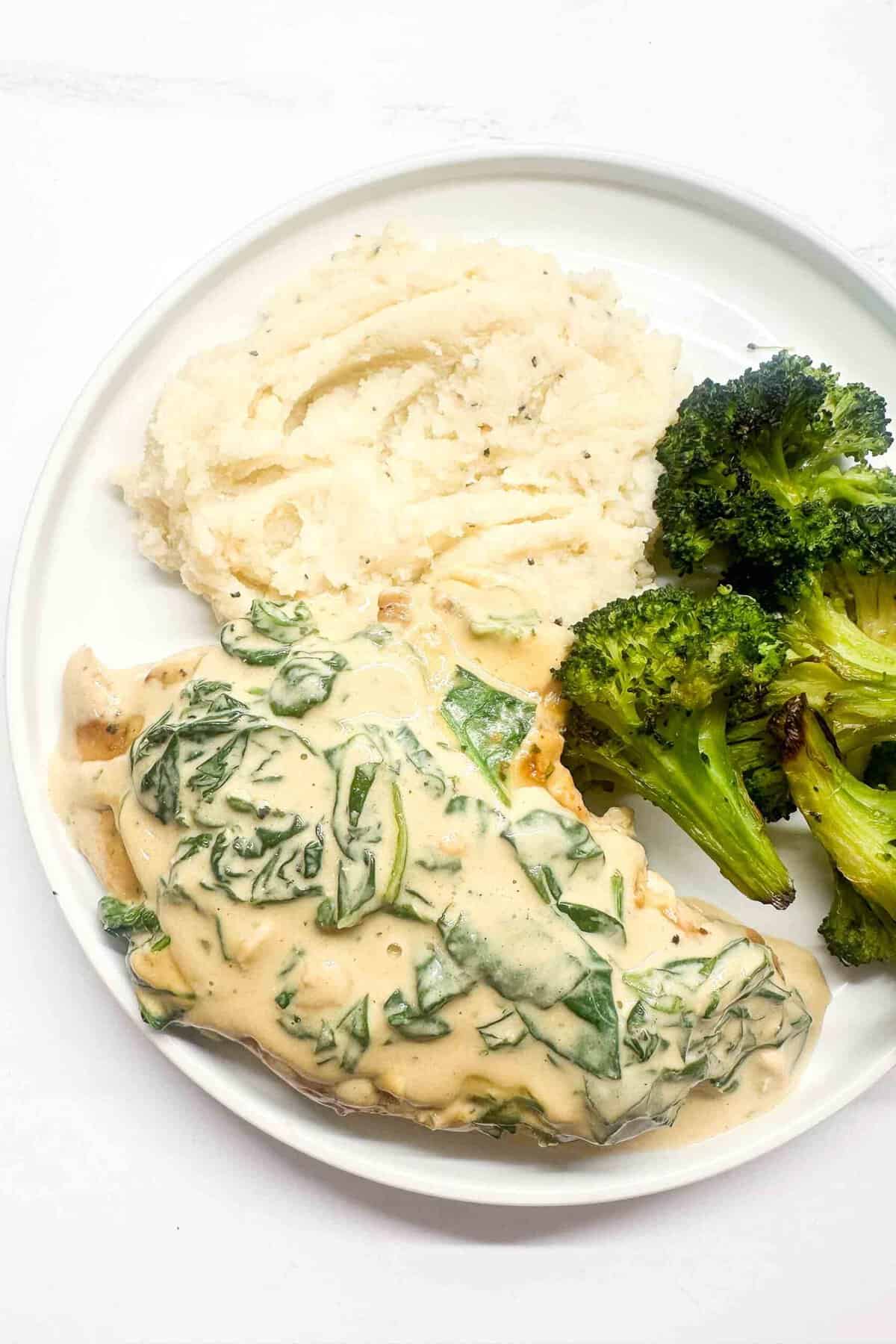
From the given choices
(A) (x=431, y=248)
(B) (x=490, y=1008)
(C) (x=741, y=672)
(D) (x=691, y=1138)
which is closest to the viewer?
(B) (x=490, y=1008)

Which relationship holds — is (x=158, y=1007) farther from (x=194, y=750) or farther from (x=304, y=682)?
(x=304, y=682)

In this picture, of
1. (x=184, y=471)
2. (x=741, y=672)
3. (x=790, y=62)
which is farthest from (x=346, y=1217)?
(x=790, y=62)

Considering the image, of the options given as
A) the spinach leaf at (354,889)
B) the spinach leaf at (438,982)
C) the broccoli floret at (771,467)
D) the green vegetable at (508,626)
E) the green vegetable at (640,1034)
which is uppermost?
the broccoli floret at (771,467)

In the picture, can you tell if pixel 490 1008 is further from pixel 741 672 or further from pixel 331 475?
pixel 331 475

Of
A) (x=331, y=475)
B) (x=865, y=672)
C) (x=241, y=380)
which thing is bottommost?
(x=865, y=672)

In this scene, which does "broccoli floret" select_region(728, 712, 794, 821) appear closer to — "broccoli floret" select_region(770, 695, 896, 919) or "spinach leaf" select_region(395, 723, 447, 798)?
"broccoli floret" select_region(770, 695, 896, 919)

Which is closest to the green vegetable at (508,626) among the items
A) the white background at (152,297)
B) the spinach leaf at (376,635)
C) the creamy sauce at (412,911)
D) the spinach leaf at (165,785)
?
the creamy sauce at (412,911)

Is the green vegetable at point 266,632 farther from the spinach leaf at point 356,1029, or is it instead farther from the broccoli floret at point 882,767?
the broccoli floret at point 882,767

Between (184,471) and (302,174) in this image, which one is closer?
(184,471)

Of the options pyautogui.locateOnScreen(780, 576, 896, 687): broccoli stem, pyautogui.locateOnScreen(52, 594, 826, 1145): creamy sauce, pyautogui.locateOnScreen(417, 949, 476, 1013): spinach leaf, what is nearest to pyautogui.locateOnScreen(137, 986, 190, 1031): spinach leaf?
pyautogui.locateOnScreen(52, 594, 826, 1145): creamy sauce
